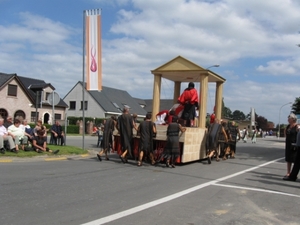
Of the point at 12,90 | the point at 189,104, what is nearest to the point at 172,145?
the point at 189,104

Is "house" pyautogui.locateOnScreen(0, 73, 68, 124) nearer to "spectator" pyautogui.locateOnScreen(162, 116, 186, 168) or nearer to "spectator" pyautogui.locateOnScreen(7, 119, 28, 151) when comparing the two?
"spectator" pyautogui.locateOnScreen(7, 119, 28, 151)

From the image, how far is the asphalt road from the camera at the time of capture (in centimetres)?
562

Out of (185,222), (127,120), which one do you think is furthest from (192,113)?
(185,222)

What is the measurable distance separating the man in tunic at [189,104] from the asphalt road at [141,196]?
3.67m

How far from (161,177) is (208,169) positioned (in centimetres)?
262

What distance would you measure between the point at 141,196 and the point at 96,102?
173ft

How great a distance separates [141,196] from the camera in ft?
23.5

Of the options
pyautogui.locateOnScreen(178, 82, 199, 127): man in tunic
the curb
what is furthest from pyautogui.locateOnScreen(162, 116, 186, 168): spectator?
the curb

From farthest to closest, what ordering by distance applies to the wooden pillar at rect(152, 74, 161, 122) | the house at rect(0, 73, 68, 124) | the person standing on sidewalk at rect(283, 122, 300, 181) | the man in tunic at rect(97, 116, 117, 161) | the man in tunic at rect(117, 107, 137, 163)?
the house at rect(0, 73, 68, 124)
the wooden pillar at rect(152, 74, 161, 122)
the man in tunic at rect(97, 116, 117, 161)
the man in tunic at rect(117, 107, 137, 163)
the person standing on sidewalk at rect(283, 122, 300, 181)

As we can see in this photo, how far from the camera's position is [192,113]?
47.4 feet

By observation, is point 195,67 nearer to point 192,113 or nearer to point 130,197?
→ point 192,113

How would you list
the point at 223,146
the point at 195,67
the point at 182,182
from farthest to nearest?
the point at 223,146 < the point at 195,67 < the point at 182,182

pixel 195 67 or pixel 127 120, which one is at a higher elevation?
pixel 195 67

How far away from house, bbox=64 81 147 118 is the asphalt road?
46807mm
